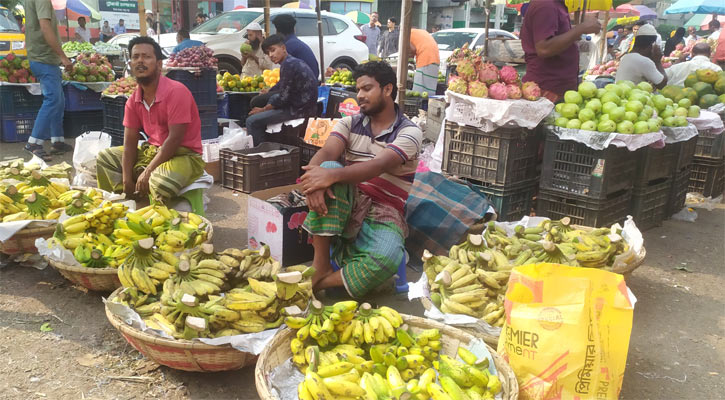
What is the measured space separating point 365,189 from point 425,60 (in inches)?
256

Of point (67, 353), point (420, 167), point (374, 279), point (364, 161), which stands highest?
point (364, 161)

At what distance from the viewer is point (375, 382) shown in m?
2.26

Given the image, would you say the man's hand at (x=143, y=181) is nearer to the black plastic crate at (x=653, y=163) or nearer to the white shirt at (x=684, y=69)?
the black plastic crate at (x=653, y=163)

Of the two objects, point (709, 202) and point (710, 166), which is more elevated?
point (710, 166)

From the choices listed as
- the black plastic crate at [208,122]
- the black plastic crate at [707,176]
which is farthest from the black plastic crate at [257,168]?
the black plastic crate at [707,176]

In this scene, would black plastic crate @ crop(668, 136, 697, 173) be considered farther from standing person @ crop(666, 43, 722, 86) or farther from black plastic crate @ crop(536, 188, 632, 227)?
standing person @ crop(666, 43, 722, 86)

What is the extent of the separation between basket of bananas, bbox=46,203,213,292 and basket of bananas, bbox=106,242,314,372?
0.41m

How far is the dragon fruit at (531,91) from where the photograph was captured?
487cm

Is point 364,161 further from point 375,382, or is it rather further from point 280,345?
point 375,382

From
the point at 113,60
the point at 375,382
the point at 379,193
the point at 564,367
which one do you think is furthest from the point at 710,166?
the point at 113,60

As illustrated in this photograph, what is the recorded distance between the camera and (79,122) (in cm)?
845

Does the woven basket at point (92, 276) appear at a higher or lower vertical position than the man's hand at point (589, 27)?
lower

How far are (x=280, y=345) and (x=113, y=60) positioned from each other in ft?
40.1

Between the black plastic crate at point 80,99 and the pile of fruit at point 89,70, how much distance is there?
15cm
